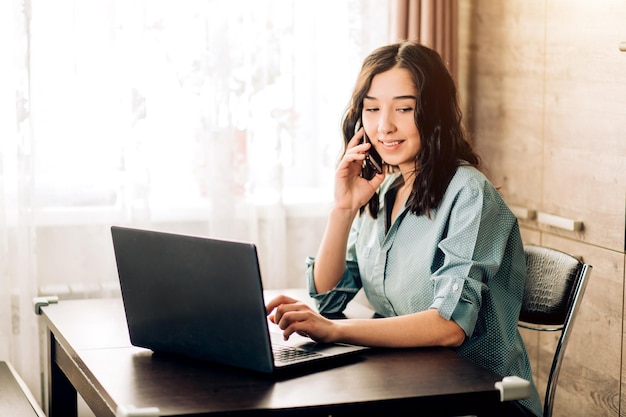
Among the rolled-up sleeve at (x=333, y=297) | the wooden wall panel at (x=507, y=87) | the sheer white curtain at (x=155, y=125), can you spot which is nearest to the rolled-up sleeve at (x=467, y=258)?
the rolled-up sleeve at (x=333, y=297)

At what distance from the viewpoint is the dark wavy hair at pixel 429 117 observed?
6.15 feet

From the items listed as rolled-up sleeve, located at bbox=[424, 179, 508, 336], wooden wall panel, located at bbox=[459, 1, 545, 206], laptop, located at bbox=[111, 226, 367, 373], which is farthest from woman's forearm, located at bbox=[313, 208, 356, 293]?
wooden wall panel, located at bbox=[459, 1, 545, 206]

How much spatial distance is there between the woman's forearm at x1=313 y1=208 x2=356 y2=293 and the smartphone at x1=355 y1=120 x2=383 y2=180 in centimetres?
11

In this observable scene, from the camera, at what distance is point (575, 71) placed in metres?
2.55

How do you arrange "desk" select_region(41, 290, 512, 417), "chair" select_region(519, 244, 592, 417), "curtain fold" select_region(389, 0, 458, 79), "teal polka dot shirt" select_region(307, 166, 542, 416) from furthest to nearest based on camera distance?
"curtain fold" select_region(389, 0, 458, 79)
"chair" select_region(519, 244, 592, 417)
"teal polka dot shirt" select_region(307, 166, 542, 416)
"desk" select_region(41, 290, 512, 417)

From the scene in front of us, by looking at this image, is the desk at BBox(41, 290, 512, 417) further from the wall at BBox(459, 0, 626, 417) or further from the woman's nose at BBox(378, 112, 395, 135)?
the wall at BBox(459, 0, 626, 417)

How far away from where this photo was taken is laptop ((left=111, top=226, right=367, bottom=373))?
4.53ft

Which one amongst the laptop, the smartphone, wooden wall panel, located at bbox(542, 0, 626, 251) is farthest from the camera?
wooden wall panel, located at bbox(542, 0, 626, 251)

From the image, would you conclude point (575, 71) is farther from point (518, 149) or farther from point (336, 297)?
point (336, 297)

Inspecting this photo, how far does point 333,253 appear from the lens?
2006 mm

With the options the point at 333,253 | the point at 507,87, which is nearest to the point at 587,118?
the point at 507,87

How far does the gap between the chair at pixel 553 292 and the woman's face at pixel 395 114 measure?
1.14 feet

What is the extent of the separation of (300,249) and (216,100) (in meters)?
0.58

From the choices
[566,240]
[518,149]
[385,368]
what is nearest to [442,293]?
[385,368]
